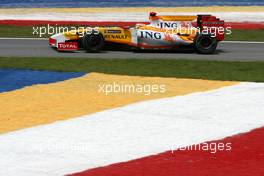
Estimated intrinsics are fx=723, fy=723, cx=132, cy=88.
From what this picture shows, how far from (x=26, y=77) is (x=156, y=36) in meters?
5.51

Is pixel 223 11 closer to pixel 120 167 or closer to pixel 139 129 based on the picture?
pixel 139 129

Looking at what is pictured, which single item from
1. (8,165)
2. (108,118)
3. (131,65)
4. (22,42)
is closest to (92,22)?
(22,42)

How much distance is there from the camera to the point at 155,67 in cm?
1850

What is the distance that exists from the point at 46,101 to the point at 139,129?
2.98 m

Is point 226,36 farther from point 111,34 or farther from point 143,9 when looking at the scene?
point 143,9

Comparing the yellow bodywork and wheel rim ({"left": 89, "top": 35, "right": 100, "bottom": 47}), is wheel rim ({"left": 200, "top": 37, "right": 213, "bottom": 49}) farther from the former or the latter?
wheel rim ({"left": 89, "top": 35, "right": 100, "bottom": 47})

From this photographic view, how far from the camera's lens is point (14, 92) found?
14867mm

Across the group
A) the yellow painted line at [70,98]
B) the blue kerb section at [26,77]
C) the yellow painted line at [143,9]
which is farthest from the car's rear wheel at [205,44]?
the yellow painted line at [143,9]

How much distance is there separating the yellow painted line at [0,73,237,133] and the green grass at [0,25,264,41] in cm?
1007

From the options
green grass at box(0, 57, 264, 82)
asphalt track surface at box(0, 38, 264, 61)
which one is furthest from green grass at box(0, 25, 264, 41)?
green grass at box(0, 57, 264, 82)

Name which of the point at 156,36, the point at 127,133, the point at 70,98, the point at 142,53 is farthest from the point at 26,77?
Result: the point at 127,133

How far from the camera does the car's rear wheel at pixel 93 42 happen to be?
69.4 feet

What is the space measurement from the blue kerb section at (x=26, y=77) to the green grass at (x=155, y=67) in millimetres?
758

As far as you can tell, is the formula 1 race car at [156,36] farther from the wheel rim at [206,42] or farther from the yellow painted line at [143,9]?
the yellow painted line at [143,9]
